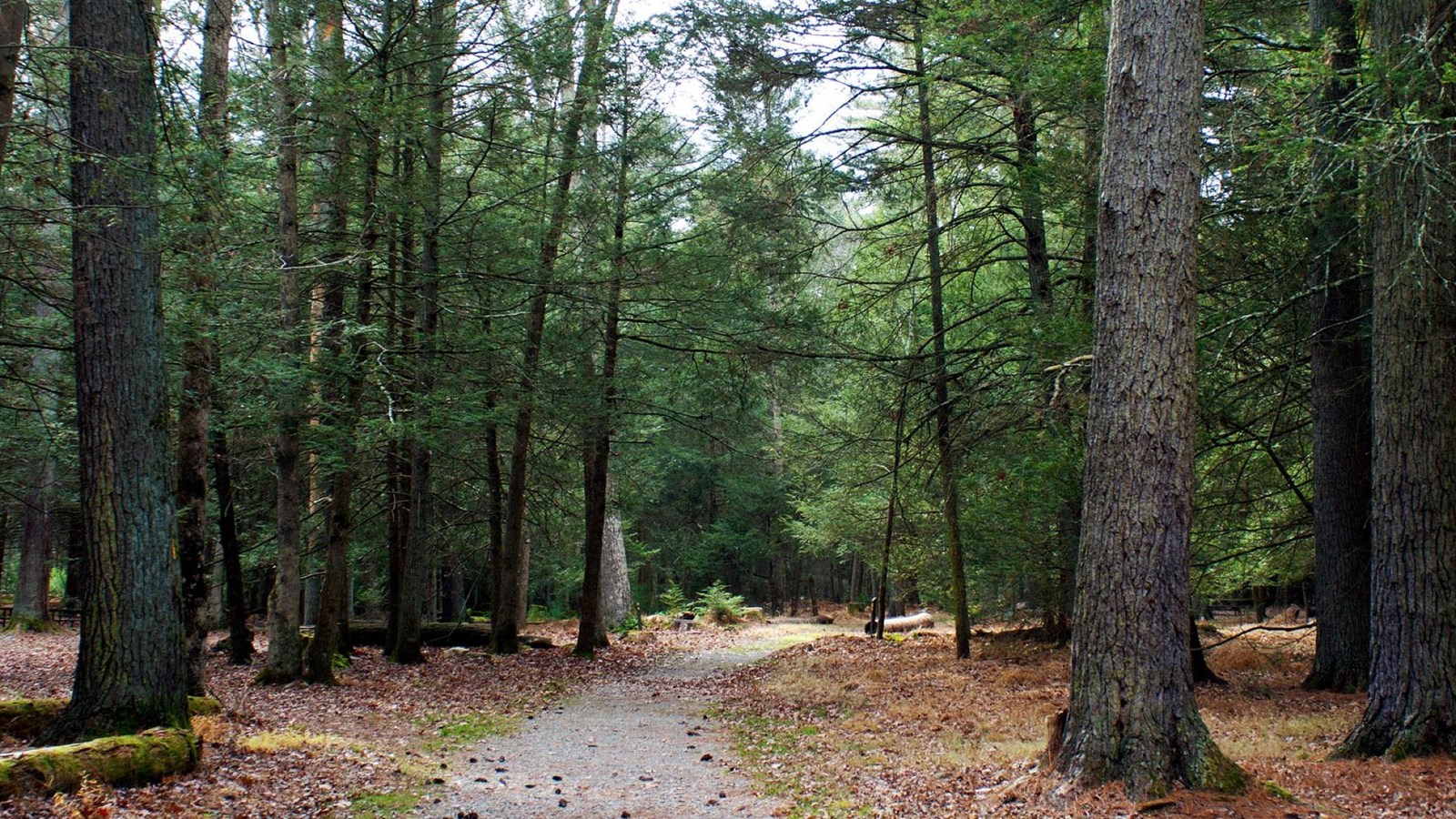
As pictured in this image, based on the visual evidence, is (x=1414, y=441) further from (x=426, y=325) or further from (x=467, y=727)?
(x=426, y=325)

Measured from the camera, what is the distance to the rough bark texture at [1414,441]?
590 centimetres

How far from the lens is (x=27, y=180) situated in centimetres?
695

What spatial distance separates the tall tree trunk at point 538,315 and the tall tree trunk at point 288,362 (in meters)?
2.89

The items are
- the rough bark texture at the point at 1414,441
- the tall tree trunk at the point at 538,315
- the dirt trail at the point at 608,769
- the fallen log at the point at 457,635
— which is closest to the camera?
the rough bark texture at the point at 1414,441

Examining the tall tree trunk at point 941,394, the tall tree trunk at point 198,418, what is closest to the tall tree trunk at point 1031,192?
the tall tree trunk at point 941,394

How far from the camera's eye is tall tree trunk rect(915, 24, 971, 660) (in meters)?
11.5

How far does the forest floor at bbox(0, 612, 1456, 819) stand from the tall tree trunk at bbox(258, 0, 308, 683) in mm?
606

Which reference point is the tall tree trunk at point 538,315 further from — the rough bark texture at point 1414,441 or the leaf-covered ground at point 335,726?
the rough bark texture at point 1414,441

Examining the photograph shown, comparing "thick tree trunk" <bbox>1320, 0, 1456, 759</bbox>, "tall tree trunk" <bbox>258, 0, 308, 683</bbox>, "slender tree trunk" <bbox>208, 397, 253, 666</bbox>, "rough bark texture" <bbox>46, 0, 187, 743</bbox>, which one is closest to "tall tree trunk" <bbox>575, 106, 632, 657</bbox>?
"tall tree trunk" <bbox>258, 0, 308, 683</bbox>

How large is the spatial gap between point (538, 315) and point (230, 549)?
5.60 metres

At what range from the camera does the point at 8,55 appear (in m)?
5.81

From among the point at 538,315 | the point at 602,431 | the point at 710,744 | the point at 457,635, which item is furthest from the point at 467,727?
the point at 457,635

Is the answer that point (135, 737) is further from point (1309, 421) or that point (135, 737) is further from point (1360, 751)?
point (1309, 421)

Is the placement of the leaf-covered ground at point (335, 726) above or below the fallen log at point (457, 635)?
above
